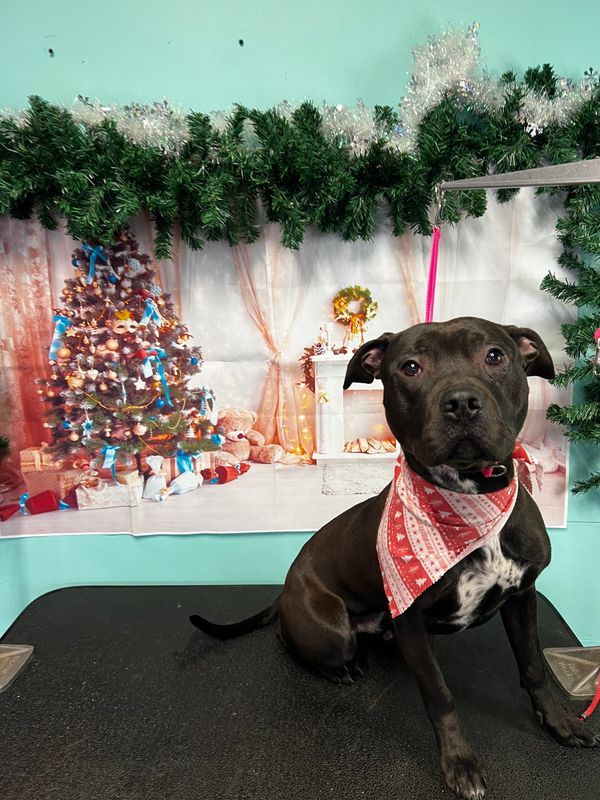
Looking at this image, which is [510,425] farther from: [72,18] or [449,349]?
[72,18]

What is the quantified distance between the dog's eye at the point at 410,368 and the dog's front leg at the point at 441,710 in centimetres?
53

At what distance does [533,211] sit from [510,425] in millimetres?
1256

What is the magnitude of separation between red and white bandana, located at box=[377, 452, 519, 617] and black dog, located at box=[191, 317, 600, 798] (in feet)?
0.09

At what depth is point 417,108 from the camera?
1.69 meters

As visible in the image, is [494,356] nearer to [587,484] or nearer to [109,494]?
[587,484]

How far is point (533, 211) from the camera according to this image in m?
1.88

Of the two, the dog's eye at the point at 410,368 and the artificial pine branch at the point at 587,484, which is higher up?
the dog's eye at the point at 410,368

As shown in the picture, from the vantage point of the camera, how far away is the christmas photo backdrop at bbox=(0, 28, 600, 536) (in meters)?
1.68

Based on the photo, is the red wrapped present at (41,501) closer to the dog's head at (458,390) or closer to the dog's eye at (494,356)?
the dog's head at (458,390)

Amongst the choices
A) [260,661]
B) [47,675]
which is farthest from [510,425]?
[47,675]

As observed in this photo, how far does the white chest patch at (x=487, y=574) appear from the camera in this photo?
3.52 feet

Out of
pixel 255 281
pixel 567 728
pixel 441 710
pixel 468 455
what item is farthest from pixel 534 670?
pixel 255 281

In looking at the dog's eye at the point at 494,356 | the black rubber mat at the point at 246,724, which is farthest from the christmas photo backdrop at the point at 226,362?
the dog's eye at the point at 494,356

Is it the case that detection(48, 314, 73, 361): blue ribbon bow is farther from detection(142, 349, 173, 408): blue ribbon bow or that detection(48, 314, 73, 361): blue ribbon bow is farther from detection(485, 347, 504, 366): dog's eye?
detection(485, 347, 504, 366): dog's eye
